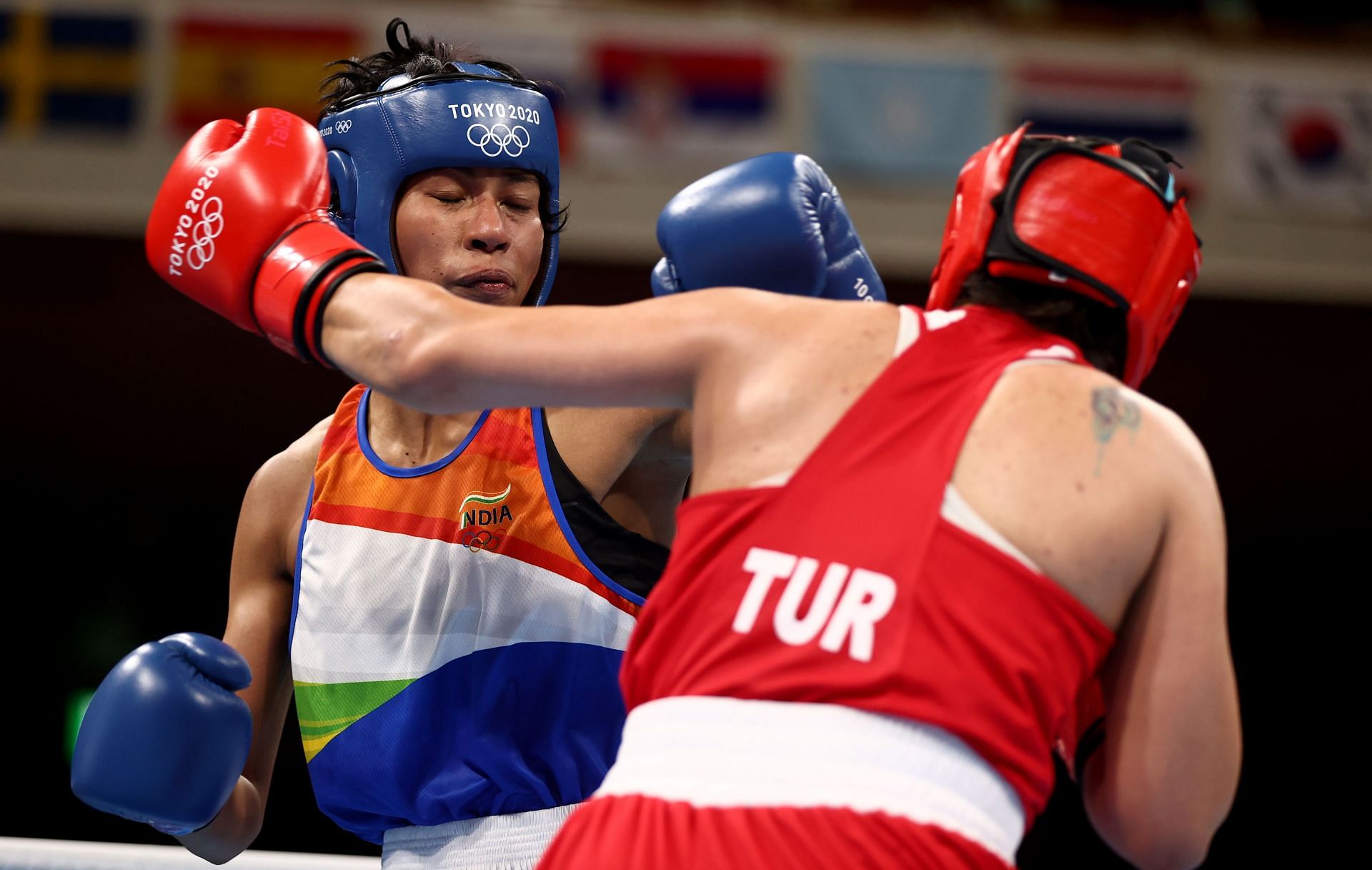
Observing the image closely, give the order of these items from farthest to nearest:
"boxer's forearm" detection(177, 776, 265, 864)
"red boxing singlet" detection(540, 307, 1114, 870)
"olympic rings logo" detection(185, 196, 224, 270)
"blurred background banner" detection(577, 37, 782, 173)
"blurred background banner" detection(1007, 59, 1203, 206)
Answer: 1. "blurred background banner" detection(1007, 59, 1203, 206)
2. "blurred background banner" detection(577, 37, 782, 173)
3. "boxer's forearm" detection(177, 776, 265, 864)
4. "olympic rings logo" detection(185, 196, 224, 270)
5. "red boxing singlet" detection(540, 307, 1114, 870)

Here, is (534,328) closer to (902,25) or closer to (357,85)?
(357,85)

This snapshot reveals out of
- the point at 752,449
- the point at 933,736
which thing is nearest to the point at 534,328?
the point at 752,449

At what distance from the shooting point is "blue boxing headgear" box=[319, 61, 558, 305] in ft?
7.27

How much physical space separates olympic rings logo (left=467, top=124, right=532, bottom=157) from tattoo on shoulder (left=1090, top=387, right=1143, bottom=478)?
1.14 meters

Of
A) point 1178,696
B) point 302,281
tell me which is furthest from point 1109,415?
point 302,281

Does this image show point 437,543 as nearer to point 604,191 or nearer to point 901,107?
point 604,191

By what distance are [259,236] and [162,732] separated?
619 mm

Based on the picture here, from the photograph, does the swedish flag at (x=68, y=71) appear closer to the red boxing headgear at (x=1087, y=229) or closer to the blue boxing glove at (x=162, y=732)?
the blue boxing glove at (x=162, y=732)

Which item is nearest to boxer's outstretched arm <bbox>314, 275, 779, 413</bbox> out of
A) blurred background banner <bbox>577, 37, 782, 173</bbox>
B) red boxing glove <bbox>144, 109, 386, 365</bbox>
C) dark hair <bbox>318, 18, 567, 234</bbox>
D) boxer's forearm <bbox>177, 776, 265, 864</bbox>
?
red boxing glove <bbox>144, 109, 386, 365</bbox>

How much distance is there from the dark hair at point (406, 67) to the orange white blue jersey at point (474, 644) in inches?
19.9

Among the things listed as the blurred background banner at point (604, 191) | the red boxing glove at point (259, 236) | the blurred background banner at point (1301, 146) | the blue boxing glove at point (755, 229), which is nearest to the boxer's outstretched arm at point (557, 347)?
the red boxing glove at point (259, 236)

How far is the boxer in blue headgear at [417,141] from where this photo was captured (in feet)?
7.27

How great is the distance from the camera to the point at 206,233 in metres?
1.75

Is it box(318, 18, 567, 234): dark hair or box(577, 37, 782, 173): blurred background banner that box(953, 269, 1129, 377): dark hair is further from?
box(577, 37, 782, 173): blurred background banner
